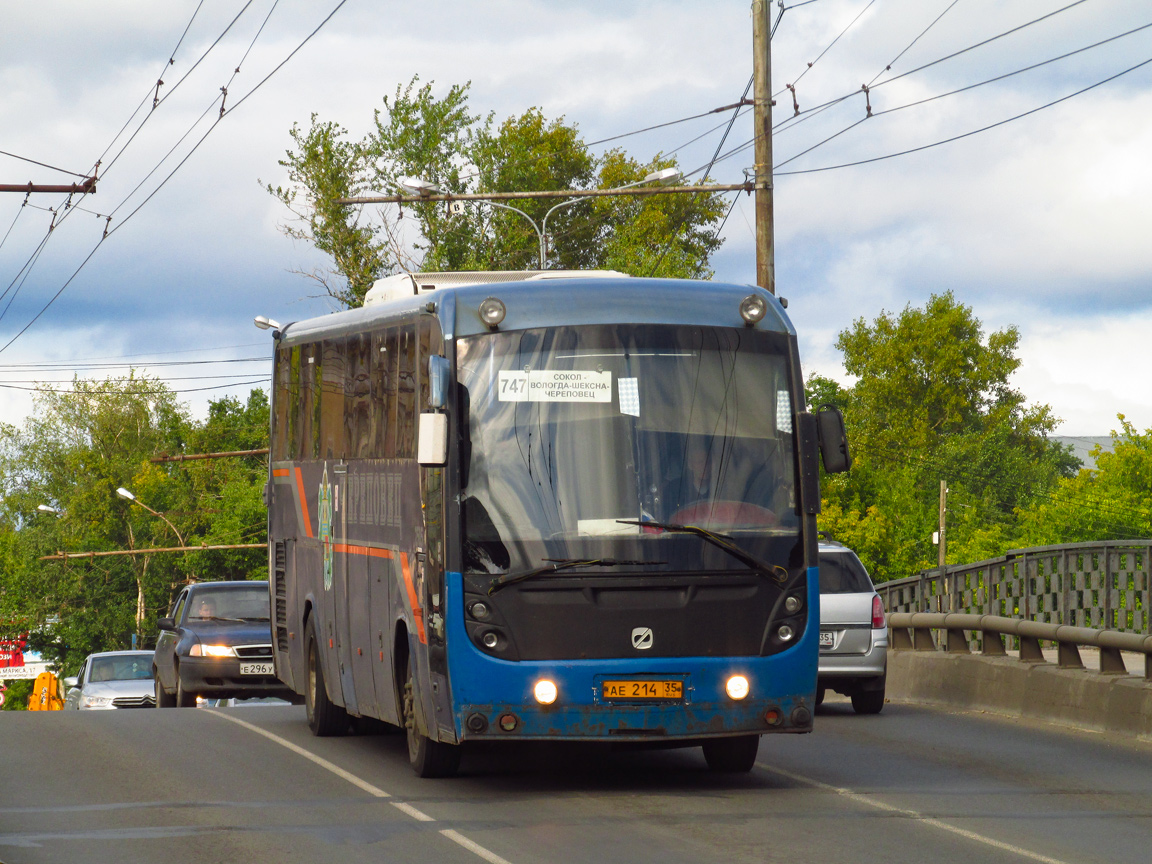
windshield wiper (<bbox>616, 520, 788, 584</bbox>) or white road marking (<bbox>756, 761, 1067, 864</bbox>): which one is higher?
windshield wiper (<bbox>616, 520, 788, 584</bbox>)

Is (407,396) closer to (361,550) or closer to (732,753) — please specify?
(361,550)

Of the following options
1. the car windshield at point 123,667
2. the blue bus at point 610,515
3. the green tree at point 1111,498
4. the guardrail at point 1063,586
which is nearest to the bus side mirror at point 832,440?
the blue bus at point 610,515

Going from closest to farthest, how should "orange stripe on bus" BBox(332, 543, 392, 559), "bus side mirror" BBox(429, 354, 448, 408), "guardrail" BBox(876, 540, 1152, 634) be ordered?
"bus side mirror" BBox(429, 354, 448, 408) → "orange stripe on bus" BBox(332, 543, 392, 559) → "guardrail" BBox(876, 540, 1152, 634)

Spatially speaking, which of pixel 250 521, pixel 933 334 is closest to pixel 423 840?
pixel 250 521

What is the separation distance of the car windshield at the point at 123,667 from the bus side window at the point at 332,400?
725 inches

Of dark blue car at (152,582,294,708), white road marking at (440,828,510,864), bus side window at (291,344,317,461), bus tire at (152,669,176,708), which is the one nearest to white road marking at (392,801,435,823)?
white road marking at (440,828,510,864)

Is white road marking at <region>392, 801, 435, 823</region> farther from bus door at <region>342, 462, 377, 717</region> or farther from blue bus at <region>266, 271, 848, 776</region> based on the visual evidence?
bus door at <region>342, 462, 377, 717</region>

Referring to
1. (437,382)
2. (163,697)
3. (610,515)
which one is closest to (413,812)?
(610,515)

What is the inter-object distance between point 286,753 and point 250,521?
73246mm

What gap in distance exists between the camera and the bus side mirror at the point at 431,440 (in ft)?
36.4

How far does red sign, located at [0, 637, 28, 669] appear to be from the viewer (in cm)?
9534

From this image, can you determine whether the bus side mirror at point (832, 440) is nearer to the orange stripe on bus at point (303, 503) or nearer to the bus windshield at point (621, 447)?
the bus windshield at point (621, 447)

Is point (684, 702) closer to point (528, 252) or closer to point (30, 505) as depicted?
point (528, 252)

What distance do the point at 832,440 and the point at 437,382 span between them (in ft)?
8.24
